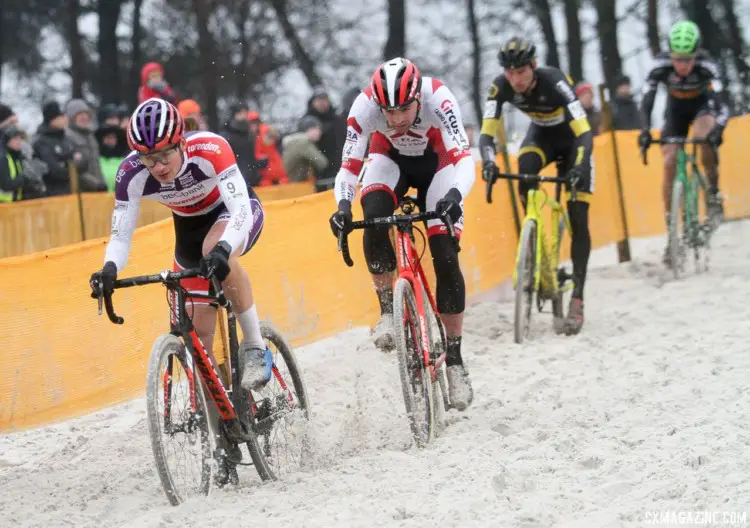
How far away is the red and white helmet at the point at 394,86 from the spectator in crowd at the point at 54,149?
6.40m

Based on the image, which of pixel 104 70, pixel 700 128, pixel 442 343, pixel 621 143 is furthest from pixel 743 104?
pixel 442 343

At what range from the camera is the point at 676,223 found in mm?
11273

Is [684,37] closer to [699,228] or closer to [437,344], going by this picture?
[699,228]

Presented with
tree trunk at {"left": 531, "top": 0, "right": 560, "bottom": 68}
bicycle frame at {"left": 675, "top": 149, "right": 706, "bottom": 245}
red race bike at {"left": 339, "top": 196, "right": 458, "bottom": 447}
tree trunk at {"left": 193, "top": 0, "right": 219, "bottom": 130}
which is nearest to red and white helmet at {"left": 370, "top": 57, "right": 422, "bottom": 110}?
red race bike at {"left": 339, "top": 196, "right": 458, "bottom": 447}

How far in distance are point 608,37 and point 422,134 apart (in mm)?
14921

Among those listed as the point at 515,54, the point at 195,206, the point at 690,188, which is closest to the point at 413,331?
the point at 195,206

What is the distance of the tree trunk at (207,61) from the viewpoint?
18728 millimetres

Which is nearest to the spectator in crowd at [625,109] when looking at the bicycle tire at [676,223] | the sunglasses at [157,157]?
the bicycle tire at [676,223]

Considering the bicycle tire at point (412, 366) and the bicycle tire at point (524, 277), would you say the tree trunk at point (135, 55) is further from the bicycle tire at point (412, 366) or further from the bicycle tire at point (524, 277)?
the bicycle tire at point (412, 366)

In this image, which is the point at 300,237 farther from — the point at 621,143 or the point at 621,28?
the point at 621,28

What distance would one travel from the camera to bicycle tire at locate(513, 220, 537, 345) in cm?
894

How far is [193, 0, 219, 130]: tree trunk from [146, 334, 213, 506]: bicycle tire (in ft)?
44.6

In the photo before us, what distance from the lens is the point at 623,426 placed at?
618cm

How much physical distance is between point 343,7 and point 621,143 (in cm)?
859
